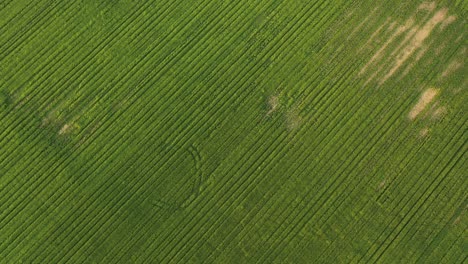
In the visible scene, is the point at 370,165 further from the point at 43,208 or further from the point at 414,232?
the point at 43,208

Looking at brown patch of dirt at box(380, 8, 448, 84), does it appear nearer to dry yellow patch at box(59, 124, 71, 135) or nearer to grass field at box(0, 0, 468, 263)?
grass field at box(0, 0, 468, 263)

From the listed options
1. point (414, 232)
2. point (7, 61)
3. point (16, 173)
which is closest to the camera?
point (414, 232)

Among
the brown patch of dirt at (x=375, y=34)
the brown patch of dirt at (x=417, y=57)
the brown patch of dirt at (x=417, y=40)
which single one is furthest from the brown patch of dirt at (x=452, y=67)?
the brown patch of dirt at (x=375, y=34)

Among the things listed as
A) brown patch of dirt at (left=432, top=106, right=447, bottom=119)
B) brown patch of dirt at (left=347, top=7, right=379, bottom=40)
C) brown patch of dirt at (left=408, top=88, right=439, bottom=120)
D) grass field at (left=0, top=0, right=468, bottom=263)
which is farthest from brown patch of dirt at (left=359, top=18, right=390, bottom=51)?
brown patch of dirt at (left=432, top=106, right=447, bottom=119)

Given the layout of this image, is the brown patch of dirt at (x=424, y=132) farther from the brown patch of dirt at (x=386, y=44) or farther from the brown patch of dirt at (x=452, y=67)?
the brown patch of dirt at (x=386, y=44)

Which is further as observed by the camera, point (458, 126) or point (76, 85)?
point (76, 85)

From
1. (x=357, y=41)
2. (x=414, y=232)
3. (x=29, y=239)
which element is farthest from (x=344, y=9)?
(x=29, y=239)
